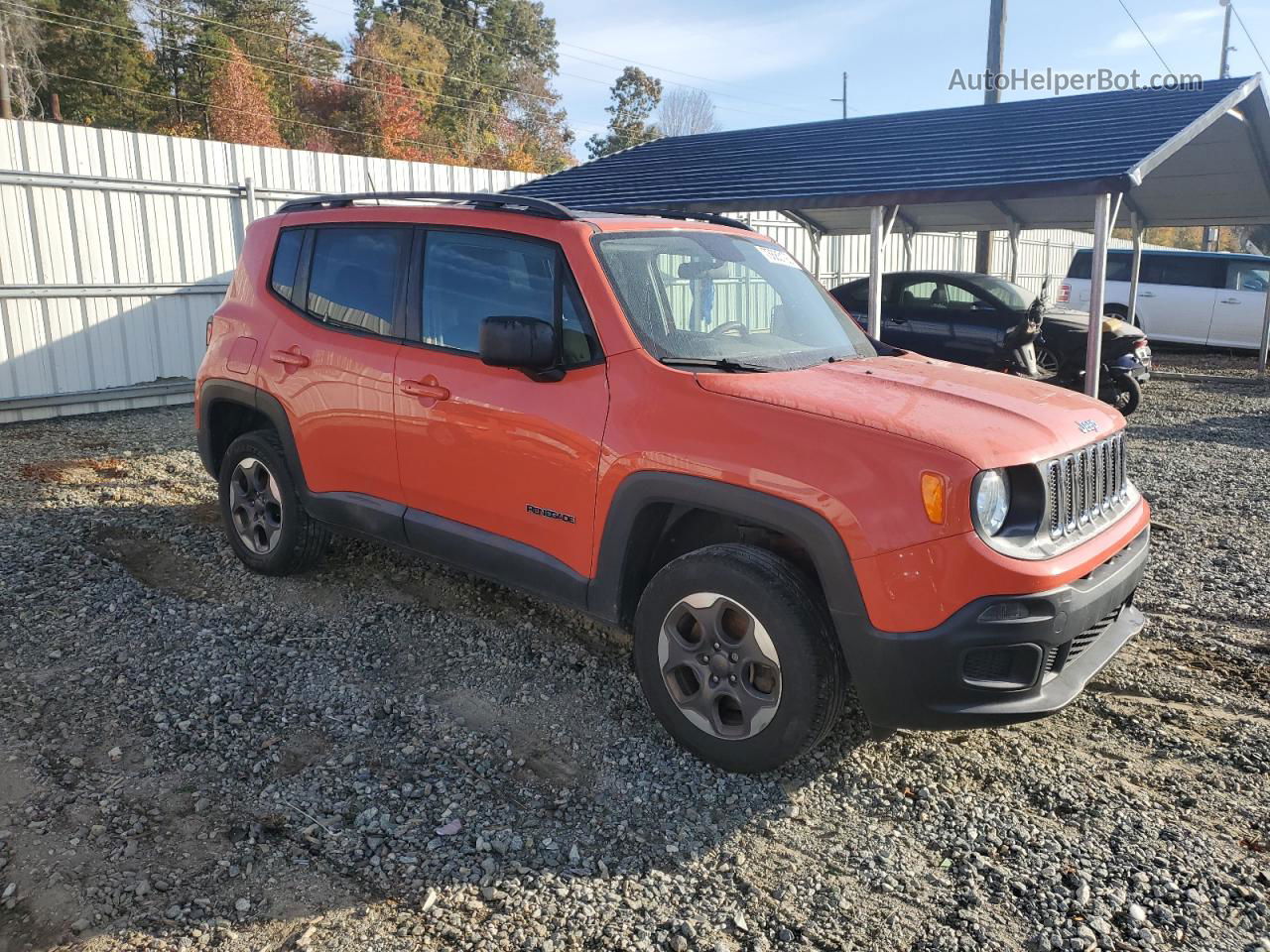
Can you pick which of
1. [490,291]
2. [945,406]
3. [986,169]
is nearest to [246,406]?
[490,291]

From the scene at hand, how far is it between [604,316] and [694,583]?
3.52ft

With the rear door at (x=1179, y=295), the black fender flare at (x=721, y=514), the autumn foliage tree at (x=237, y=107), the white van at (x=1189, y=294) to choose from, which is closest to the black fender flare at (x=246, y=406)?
the black fender flare at (x=721, y=514)

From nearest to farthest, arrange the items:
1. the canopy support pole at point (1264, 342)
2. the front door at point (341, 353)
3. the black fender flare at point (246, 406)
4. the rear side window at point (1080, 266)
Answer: the front door at point (341, 353)
the black fender flare at point (246, 406)
the canopy support pole at point (1264, 342)
the rear side window at point (1080, 266)

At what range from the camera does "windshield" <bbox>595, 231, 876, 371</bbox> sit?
3674 millimetres

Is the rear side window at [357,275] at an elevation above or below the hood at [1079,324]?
above

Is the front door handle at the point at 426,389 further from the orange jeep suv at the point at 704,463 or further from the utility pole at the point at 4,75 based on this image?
the utility pole at the point at 4,75

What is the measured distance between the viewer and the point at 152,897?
2.73 metres

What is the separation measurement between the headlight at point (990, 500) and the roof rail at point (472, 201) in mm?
1928

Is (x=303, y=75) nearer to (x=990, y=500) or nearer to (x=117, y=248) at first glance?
(x=117, y=248)

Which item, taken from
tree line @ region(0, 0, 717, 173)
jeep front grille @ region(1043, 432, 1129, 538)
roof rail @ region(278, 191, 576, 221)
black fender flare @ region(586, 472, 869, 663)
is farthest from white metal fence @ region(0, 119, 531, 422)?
tree line @ region(0, 0, 717, 173)

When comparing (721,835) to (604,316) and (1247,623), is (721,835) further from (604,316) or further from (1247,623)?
(1247,623)

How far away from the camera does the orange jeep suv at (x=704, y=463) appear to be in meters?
2.93

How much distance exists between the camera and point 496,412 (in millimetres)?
3836

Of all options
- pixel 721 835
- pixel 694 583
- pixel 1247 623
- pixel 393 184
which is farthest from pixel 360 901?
pixel 393 184
